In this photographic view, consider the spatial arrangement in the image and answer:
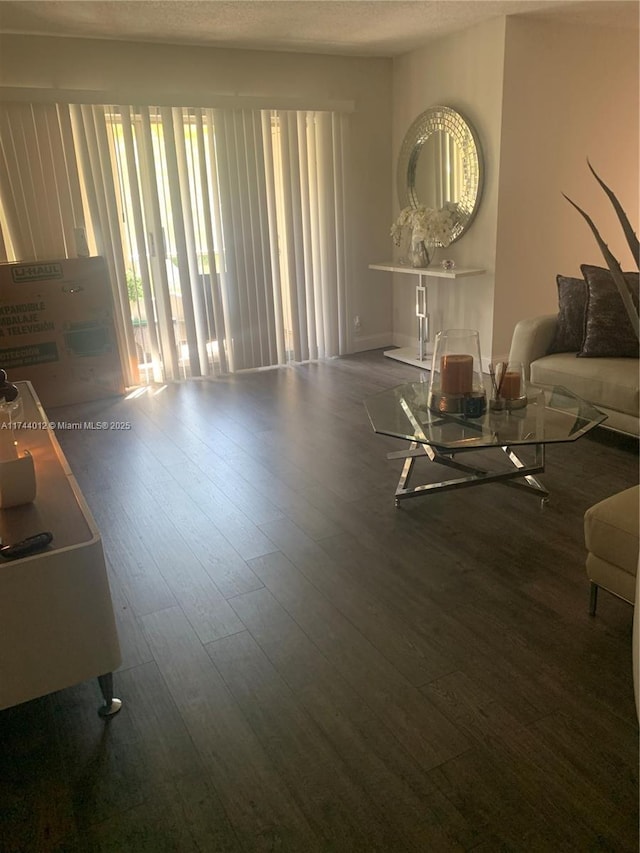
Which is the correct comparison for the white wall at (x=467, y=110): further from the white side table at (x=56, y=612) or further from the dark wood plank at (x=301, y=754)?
the white side table at (x=56, y=612)

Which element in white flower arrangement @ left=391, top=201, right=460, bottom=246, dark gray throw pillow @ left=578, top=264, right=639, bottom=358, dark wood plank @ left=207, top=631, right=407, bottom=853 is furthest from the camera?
white flower arrangement @ left=391, top=201, right=460, bottom=246

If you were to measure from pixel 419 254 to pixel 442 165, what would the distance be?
2.27 feet

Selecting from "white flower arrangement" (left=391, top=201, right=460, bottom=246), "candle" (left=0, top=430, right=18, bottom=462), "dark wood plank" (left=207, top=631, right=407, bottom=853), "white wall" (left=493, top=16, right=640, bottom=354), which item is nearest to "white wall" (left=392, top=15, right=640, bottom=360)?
"white wall" (left=493, top=16, right=640, bottom=354)

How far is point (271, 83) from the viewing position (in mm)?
4820

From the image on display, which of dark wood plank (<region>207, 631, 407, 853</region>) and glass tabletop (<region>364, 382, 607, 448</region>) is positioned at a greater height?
glass tabletop (<region>364, 382, 607, 448</region>)

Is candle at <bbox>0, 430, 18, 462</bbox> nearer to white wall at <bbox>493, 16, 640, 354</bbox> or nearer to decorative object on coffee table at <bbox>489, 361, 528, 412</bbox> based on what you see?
decorative object on coffee table at <bbox>489, 361, 528, 412</bbox>

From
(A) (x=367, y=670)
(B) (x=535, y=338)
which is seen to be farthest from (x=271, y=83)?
(A) (x=367, y=670)

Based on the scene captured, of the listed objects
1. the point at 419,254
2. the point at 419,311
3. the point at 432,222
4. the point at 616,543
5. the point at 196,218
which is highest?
the point at 196,218

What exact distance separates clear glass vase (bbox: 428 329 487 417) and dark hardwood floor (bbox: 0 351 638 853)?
47cm

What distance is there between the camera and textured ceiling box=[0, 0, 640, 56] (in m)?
3.62

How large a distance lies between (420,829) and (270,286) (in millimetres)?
4293

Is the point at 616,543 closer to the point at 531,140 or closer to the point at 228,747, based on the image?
the point at 228,747

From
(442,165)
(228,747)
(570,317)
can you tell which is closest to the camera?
(228,747)

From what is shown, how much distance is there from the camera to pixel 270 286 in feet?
16.9
